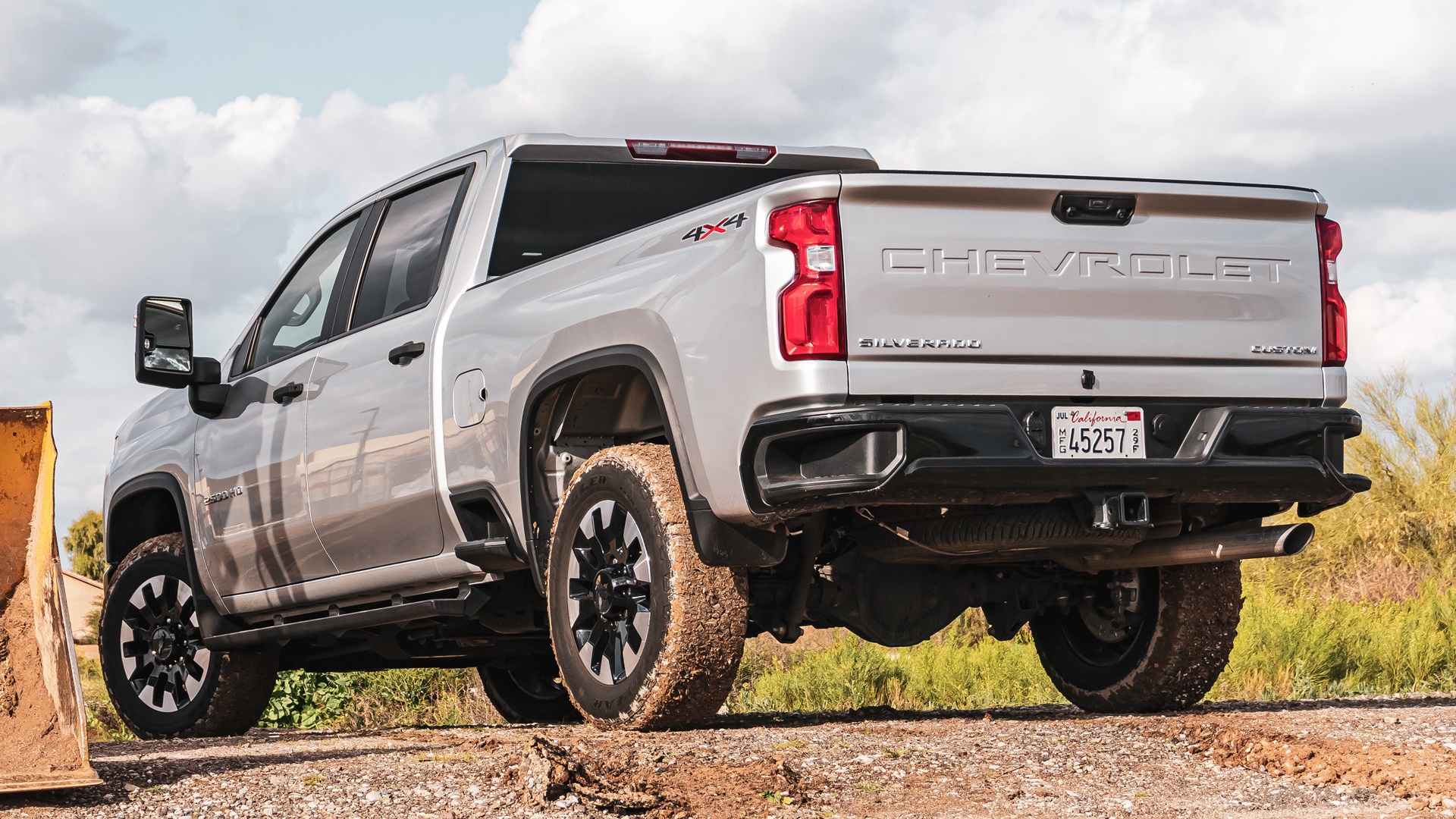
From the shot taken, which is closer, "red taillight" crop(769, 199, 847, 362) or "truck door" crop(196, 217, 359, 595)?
"red taillight" crop(769, 199, 847, 362)

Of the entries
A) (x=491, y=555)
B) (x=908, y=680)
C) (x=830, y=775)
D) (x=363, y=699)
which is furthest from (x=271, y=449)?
(x=363, y=699)

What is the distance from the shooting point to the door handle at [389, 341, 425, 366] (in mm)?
6285

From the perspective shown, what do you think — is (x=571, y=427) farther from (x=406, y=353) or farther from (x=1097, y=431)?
(x=1097, y=431)

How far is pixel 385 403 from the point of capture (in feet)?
21.1

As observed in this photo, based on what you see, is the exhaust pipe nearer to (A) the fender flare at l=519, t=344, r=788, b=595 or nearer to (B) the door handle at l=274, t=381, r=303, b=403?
(A) the fender flare at l=519, t=344, r=788, b=595

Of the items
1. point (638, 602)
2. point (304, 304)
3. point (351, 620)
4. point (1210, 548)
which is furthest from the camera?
point (304, 304)

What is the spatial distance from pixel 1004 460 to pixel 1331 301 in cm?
→ 149

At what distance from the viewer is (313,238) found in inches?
298

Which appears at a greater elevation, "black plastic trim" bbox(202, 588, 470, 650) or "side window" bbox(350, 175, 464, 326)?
"side window" bbox(350, 175, 464, 326)

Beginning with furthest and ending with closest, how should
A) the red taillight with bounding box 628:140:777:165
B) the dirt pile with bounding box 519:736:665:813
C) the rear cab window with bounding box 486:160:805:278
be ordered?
1. the red taillight with bounding box 628:140:777:165
2. the rear cab window with bounding box 486:160:805:278
3. the dirt pile with bounding box 519:736:665:813

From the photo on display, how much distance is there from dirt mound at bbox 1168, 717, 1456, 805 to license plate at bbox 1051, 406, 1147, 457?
3.00 ft

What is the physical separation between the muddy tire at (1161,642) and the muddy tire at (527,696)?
307 cm

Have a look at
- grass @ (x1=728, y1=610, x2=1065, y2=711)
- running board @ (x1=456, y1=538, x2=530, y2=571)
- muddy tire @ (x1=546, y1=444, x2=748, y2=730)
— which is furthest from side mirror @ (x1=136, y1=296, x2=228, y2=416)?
grass @ (x1=728, y1=610, x2=1065, y2=711)

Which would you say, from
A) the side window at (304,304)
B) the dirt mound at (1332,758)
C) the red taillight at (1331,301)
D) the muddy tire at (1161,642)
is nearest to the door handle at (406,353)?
the side window at (304,304)
